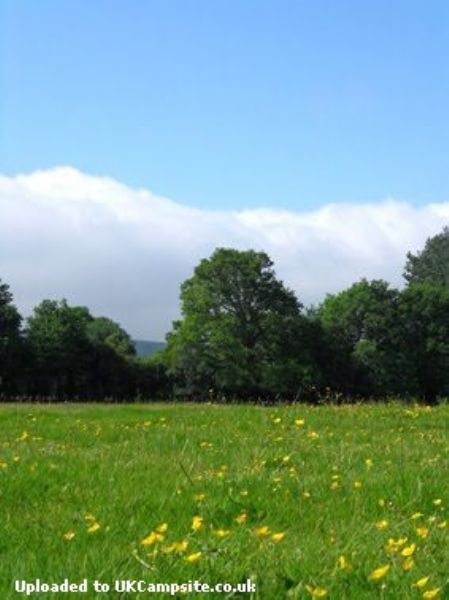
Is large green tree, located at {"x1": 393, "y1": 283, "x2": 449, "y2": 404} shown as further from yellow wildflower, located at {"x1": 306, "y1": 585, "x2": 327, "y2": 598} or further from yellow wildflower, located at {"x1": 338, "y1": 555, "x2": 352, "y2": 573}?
yellow wildflower, located at {"x1": 306, "y1": 585, "x2": 327, "y2": 598}

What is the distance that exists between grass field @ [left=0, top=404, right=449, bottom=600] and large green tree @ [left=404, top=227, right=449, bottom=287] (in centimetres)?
8632

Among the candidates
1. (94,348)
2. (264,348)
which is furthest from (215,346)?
(94,348)

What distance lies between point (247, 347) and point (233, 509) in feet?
189

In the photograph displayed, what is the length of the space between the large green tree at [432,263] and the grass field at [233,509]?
8632 centimetres

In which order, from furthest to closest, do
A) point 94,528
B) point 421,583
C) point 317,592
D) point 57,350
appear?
1. point 57,350
2. point 94,528
3. point 421,583
4. point 317,592

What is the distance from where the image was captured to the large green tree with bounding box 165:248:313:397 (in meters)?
61.8

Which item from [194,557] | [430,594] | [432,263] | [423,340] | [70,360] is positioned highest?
[432,263]

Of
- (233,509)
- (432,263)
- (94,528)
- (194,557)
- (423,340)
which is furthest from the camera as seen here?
(432,263)

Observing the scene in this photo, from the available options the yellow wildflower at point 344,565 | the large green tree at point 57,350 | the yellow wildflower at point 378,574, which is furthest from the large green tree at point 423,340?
the yellow wildflower at point 378,574

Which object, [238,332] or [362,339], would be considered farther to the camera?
[362,339]

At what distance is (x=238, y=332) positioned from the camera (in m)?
63.8

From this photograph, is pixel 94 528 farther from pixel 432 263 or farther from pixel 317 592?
pixel 432 263

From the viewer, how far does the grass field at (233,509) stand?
→ 4.00 meters

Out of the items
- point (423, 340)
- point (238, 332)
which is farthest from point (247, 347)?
point (423, 340)
